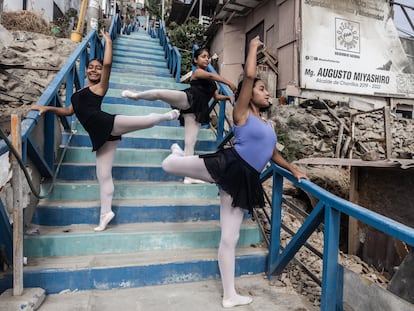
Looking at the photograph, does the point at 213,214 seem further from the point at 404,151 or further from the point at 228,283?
the point at 404,151

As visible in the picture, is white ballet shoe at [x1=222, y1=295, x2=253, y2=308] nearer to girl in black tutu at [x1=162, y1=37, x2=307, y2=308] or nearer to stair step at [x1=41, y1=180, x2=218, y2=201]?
girl in black tutu at [x1=162, y1=37, x2=307, y2=308]

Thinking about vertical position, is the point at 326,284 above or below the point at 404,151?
below

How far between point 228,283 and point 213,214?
1084 mm

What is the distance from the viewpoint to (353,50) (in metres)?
9.01

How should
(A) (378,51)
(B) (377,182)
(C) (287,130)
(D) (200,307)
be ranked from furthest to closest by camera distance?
(A) (378,51), (C) (287,130), (B) (377,182), (D) (200,307)

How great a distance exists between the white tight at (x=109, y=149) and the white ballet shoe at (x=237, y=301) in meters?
1.30

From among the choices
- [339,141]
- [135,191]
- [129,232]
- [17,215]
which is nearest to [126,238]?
[129,232]

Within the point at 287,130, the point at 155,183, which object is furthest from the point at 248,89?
the point at 287,130

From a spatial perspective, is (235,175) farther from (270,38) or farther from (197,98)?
(270,38)

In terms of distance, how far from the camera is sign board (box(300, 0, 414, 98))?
8.58 metres

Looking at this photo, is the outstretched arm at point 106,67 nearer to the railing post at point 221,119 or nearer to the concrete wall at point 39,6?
the railing post at point 221,119

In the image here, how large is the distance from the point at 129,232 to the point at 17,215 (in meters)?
0.99

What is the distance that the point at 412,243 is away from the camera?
1433 millimetres

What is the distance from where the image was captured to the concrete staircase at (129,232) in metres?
2.46
